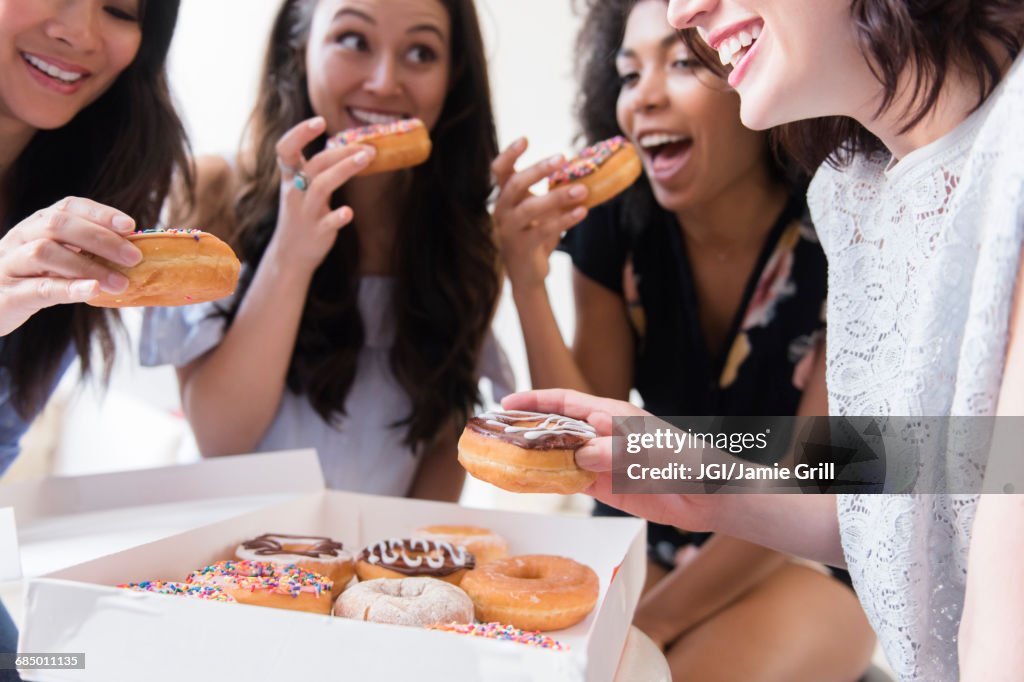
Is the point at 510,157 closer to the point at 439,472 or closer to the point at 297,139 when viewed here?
the point at 297,139

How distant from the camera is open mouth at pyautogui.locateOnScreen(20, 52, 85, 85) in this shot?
4.90 feet

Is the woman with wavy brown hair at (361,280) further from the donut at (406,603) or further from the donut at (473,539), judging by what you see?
the donut at (406,603)

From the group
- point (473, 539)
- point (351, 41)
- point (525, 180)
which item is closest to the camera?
point (473, 539)

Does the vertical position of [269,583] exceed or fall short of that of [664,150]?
it falls short

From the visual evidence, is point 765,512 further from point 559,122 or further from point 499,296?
point 559,122

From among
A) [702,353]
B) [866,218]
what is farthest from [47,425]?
[866,218]

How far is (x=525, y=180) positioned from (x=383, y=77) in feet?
1.47

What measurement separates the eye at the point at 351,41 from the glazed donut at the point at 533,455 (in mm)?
1198

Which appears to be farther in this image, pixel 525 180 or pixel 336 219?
pixel 525 180

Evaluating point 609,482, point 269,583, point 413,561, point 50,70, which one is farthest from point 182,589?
point 50,70

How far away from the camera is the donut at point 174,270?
1182 mm

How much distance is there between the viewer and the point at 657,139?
208 cm

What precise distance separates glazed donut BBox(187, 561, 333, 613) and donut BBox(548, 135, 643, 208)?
111 centimetres

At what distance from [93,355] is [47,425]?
2.10 meters
